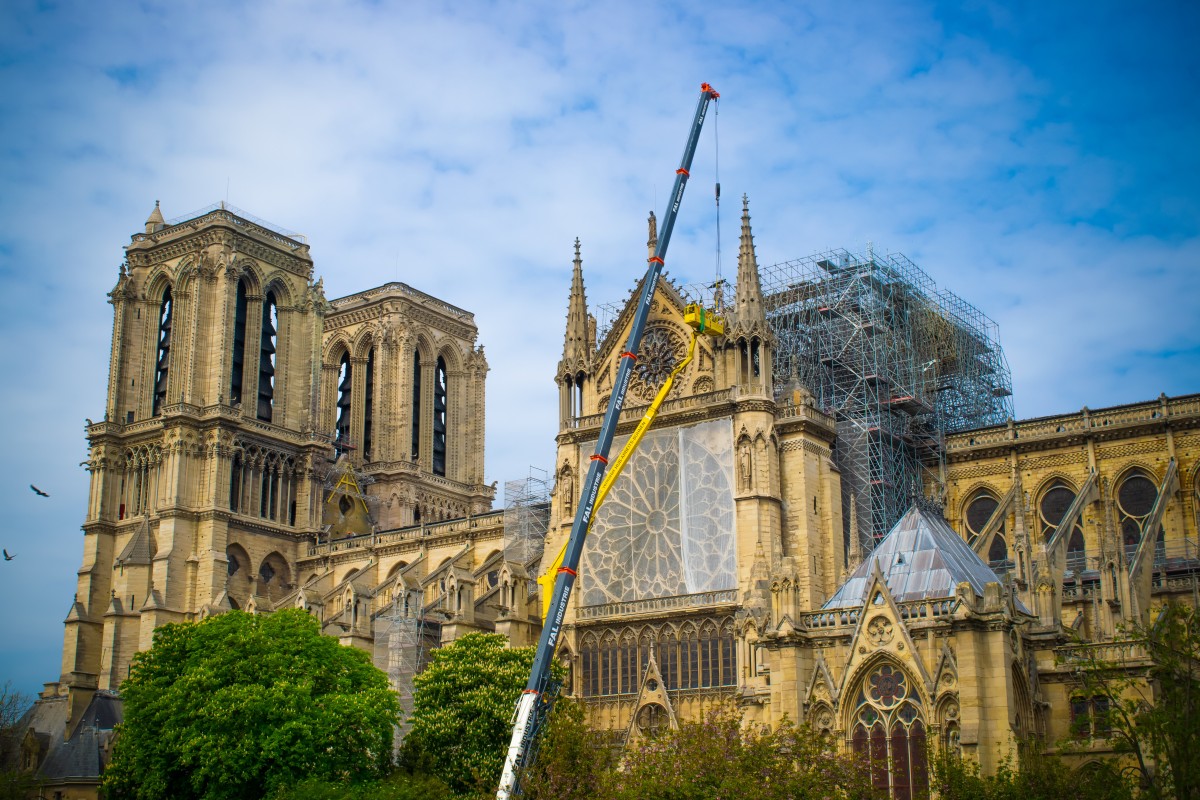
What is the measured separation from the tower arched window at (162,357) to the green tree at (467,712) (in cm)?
3481

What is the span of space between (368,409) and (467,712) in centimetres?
4580

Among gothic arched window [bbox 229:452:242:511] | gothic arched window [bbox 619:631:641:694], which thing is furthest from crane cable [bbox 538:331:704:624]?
gothic arched window [bbox 229:452:242:511]

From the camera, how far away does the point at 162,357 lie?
78.8 m

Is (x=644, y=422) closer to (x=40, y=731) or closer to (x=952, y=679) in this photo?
(x=952, y=679)

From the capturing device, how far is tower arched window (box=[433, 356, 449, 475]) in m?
89.8

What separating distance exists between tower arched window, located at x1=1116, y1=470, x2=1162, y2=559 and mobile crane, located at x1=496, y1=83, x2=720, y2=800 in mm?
16032

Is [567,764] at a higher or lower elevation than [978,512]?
lower

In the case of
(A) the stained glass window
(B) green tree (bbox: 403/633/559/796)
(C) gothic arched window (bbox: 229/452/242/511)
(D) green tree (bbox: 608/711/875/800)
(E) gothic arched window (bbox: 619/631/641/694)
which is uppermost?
(C) gothic arched window (bbox: 229/452/242/511)

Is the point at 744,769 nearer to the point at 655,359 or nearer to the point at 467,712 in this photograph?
the point at 467,712

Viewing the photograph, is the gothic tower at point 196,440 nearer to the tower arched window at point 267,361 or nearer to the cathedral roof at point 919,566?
the tower arched window at point 267,361

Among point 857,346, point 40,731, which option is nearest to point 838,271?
point 857,346

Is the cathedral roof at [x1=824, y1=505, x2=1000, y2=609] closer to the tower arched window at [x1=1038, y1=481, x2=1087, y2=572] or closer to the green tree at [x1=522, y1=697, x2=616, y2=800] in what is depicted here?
the green tree at [x1=522, y1=697, x2=616, y2=800]

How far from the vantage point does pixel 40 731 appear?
66000 mm

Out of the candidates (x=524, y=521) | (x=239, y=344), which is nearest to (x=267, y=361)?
(x=239, y=344)
